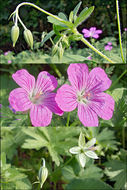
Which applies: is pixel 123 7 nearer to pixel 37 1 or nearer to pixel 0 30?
pixel 37 1

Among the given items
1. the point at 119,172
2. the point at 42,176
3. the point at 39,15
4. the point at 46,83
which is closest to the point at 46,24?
the point at 39,15

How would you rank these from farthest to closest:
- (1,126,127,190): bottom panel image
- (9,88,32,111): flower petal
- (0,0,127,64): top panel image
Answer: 1. (1,126,127,190): bottom panel image
2. (0,0,127,64): top panel image
3. (9,88,32,111): flower petal

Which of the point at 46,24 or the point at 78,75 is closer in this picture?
the point at 78,75

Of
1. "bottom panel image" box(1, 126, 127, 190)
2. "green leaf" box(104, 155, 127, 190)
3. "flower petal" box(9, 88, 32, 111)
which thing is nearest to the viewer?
"flower petal" box(9, 88, 32, 111)

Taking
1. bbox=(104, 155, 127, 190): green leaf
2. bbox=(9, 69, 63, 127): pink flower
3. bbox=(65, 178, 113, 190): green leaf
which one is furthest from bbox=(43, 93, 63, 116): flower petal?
bbox=(104, 155, 127, 190): green leaf

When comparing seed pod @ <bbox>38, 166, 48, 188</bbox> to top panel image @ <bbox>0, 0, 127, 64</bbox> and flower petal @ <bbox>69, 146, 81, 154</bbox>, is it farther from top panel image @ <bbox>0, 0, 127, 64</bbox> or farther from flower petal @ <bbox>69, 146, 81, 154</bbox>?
top panel image @ <bbox>0, 0, 127, 64</bbox>

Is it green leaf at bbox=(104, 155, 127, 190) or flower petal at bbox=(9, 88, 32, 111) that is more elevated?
flower petal at bbox=(9, 88, 32, 111)

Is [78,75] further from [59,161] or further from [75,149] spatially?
[59,161]
